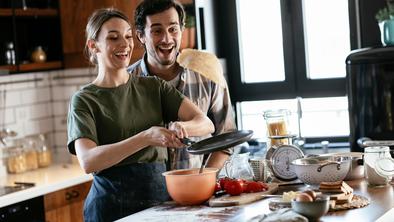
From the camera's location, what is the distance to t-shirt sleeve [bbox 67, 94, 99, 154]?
9.32 ft

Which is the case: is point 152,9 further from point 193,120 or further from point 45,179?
point 45,179

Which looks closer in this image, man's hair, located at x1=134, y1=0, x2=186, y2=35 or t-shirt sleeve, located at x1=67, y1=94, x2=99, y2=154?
t-shirt sleeve, located at x1=67, y1=94, x2=99, y2=154

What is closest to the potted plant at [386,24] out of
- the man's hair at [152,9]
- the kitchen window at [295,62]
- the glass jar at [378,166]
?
the kitchen window at [295,62]

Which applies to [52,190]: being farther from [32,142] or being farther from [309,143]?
[309,143]

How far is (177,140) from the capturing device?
8.87ft

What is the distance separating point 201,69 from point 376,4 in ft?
5.90

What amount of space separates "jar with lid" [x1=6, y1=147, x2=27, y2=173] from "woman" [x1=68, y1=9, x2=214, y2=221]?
1859 millimetres

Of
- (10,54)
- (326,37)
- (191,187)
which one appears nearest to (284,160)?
(191,187)

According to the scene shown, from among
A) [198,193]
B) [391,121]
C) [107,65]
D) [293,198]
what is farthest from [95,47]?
[391,121]

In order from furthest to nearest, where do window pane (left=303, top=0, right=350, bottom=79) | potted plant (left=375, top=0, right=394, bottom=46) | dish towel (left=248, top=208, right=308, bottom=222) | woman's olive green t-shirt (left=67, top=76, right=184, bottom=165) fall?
1. window pane (left=303, top=0, right=350, bottom=79)
2. potted plant (left=375, top=0, right=394, bottom=46)
3. woman's olive green t-shirt (left=67, top=76, right=184, bottom=165)
4. dish towel (left=248, top=208, right=308, bottom=222)

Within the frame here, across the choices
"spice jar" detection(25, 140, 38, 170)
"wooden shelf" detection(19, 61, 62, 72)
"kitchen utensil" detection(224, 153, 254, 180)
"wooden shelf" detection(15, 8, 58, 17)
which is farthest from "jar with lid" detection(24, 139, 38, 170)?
"kitchen utensil" detection(224, 153, 254, 180)

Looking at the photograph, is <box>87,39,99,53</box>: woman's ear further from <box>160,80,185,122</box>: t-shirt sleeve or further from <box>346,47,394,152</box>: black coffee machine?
<box>346,47,394,152</box>: black coffee machine

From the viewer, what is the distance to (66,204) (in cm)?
439

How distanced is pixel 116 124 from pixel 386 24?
221cm
